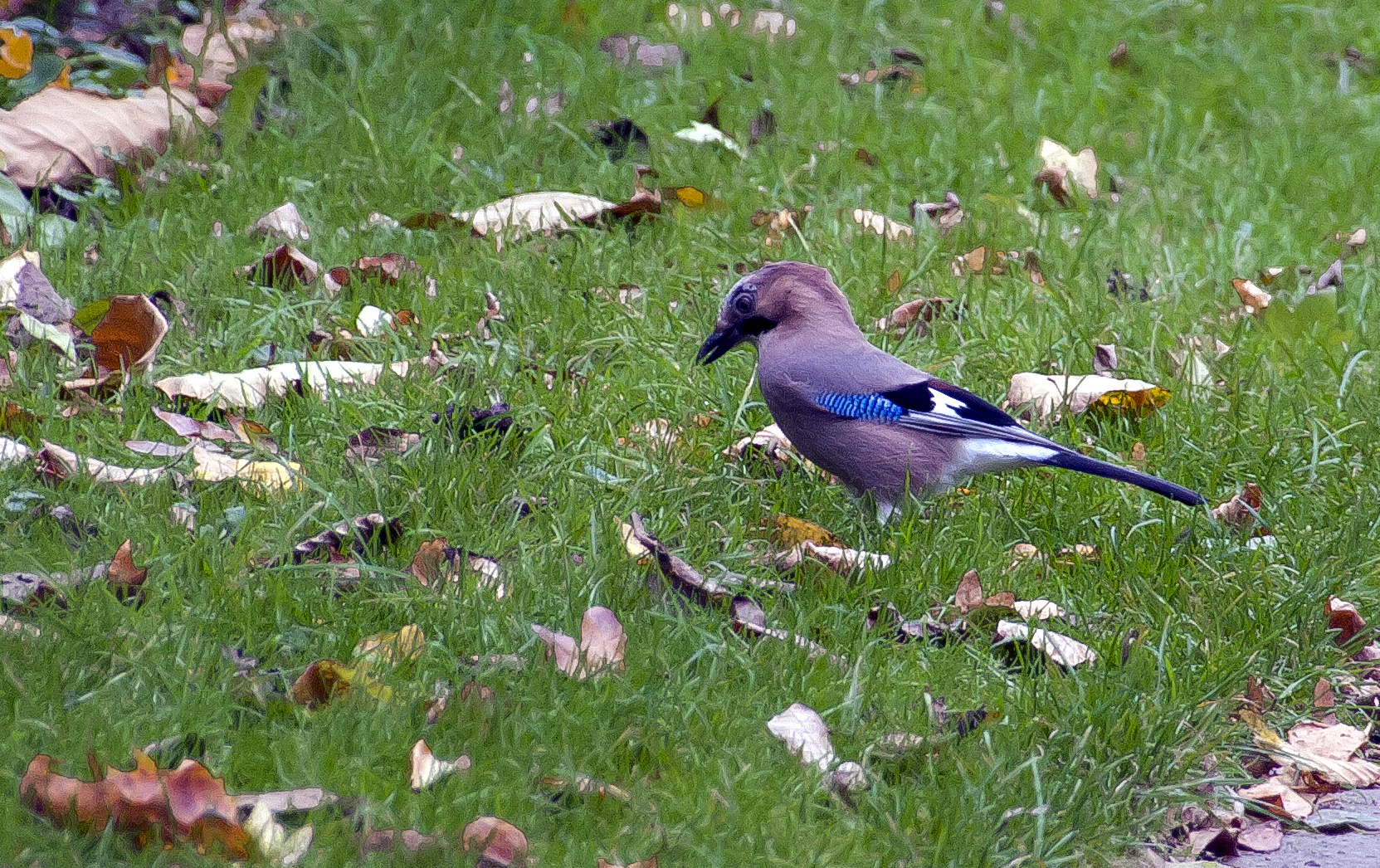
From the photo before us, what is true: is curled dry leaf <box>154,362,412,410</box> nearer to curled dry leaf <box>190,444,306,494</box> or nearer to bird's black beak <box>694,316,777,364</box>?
curled dry leaf <box>190,444,306,494</box>

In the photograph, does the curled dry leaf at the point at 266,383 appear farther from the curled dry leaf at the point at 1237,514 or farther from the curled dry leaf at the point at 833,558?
the curled dry leaf at the point at 1237,514

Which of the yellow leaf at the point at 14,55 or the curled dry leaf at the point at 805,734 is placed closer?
the curled dry leaf at the point at 805,734

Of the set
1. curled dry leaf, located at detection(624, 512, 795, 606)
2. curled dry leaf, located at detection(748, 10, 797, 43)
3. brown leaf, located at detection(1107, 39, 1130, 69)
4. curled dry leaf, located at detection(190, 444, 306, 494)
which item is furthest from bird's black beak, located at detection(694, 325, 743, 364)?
brown leaf, located at detection(1107, 39, 1130, 69)

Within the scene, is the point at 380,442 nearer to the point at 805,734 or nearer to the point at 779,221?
the point at 805,734

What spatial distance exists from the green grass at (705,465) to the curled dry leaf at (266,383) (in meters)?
0.07

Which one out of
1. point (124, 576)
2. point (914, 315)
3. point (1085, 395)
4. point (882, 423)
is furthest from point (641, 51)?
Answer: point (124, 576)

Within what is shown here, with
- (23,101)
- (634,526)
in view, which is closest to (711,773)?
(634,526)

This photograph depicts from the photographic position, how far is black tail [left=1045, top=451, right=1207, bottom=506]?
12.3 feet

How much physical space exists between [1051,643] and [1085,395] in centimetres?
138

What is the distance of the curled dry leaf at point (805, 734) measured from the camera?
2799mm

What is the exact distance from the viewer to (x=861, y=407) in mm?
4035

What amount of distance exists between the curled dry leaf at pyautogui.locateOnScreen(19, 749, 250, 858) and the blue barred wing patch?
207 centimetres

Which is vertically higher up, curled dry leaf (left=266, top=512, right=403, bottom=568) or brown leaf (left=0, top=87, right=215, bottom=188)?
curled dry leaf (left=266, top=512, right=403, bottom=568)

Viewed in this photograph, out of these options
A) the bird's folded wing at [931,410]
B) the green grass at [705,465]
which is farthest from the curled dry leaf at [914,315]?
the bird's folded wing at [931,410]
